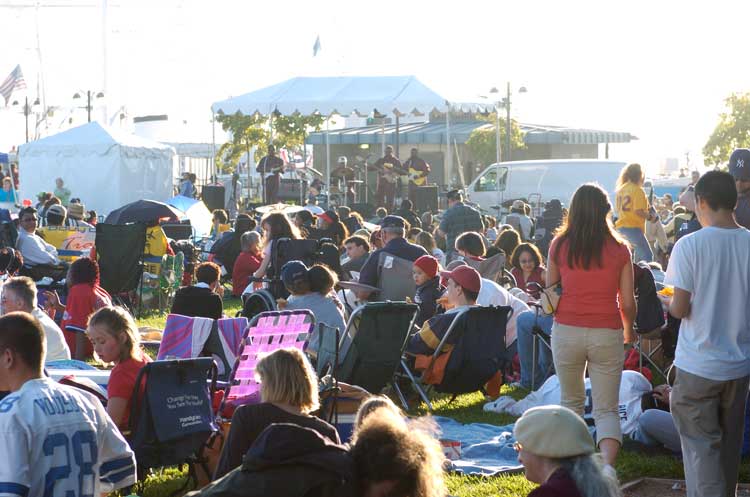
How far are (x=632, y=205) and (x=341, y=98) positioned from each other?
39.5 feet

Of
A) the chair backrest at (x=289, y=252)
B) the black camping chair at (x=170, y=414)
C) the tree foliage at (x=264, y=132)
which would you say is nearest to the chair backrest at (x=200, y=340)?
the black camping chair at (x=170, y=414)

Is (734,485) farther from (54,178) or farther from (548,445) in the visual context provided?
(54,178)

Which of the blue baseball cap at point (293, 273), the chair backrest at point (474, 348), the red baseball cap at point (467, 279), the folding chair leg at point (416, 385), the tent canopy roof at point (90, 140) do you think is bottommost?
the folding chair leg at point (416, 385)

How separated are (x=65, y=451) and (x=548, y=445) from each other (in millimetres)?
1602

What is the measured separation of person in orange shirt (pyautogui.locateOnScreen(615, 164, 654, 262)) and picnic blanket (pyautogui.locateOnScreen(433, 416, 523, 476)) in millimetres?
4053

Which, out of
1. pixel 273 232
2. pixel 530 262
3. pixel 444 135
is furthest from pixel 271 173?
pixel 444 135

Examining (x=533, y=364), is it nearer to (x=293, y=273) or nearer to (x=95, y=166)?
(x=293, y=273)

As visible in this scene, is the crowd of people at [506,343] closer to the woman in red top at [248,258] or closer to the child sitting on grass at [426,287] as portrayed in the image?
the child sitting on grass at [426,287]

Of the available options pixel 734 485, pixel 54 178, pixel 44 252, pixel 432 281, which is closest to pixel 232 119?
pixel 54 178

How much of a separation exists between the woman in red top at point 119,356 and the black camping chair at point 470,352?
10.8 feet

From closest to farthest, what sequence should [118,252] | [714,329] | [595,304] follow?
[714,329], [595,304], [118,252]

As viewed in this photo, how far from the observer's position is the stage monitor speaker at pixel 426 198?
26.1 meters

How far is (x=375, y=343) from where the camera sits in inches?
341

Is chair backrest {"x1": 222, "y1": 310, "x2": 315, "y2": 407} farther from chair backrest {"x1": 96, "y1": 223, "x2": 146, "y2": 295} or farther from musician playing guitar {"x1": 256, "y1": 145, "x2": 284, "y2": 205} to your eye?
musician playing guitar {"x1": 256, "y1": 145, "x2": 284, "y2": 205}
